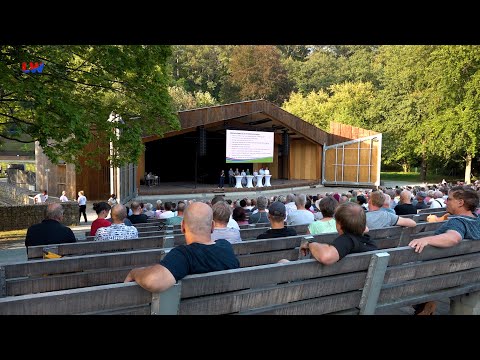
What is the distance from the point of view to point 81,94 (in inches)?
408

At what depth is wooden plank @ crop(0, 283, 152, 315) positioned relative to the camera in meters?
1.64

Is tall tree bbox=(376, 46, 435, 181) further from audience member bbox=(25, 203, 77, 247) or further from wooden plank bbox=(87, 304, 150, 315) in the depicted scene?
wooden plank bbox=(87, 304, 150, 315)

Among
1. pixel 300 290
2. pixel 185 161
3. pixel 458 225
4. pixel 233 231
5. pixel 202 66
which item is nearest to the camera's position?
pixel 300 290

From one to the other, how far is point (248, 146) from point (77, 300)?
73.6 feet

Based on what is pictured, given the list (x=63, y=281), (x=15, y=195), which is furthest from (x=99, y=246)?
(x=15, y=195)

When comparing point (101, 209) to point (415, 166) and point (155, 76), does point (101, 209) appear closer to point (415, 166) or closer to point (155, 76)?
point (155, 76)

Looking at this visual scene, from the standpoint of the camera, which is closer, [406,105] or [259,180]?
[259,180]

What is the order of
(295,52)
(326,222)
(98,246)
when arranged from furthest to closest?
(295,52) < (326,222) < (98,246)

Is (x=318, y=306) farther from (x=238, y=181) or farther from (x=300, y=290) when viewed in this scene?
(x=238, y=181)

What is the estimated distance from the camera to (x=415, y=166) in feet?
144
